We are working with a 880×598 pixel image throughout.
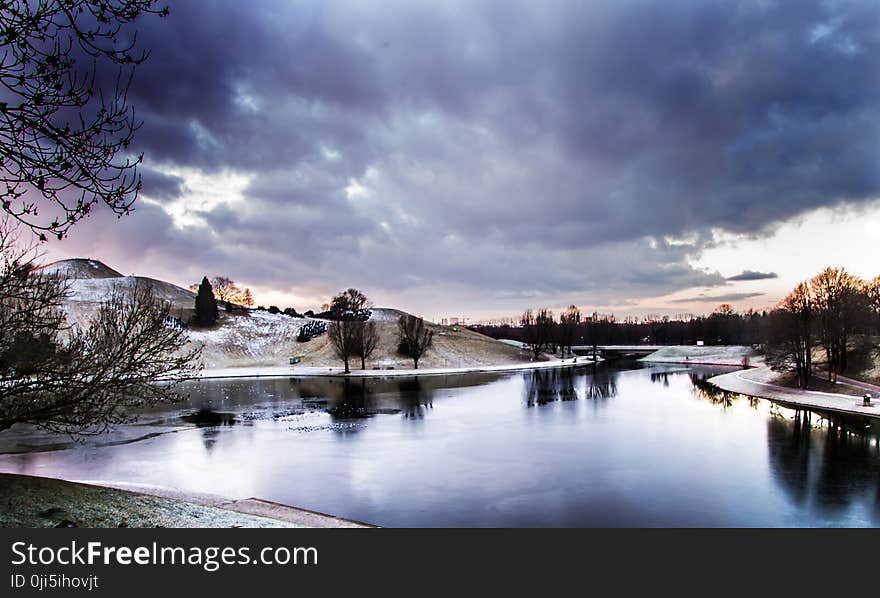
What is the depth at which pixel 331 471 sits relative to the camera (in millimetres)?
21562

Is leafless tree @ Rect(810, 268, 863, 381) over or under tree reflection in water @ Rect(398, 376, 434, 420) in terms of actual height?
over

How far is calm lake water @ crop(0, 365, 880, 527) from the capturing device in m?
16.8

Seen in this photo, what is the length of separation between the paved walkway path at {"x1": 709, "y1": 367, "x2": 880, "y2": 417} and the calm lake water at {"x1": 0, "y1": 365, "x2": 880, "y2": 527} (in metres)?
4.68

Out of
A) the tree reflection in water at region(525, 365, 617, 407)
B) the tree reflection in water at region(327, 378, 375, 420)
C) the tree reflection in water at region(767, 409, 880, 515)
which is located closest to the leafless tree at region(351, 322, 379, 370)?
the tree reflection in water at region(327, 378, 375, 420)

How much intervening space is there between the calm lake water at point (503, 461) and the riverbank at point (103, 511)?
9.48 ft

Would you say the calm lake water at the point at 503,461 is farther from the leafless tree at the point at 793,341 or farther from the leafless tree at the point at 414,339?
the leafless tree at the point at 414,339

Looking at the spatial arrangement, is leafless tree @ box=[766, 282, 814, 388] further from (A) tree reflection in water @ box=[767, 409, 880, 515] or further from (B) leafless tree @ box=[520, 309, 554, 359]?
(B) leafless tree @ box=[520, 309, 554, 359]

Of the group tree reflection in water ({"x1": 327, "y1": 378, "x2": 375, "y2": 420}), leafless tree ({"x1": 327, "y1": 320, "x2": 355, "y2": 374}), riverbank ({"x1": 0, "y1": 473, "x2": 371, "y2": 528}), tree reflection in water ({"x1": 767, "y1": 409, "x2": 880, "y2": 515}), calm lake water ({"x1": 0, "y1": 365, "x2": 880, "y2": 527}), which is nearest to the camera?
riverbank ({"x1": 0, "y1": 473, "x2": 371, "y2": 528})

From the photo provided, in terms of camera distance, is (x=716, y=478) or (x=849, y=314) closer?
(x=716, y=478)

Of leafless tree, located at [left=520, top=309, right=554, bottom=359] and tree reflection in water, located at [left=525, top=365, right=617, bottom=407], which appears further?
leafless tree, located at [left=520, top=309, right=554, bottom=359]
